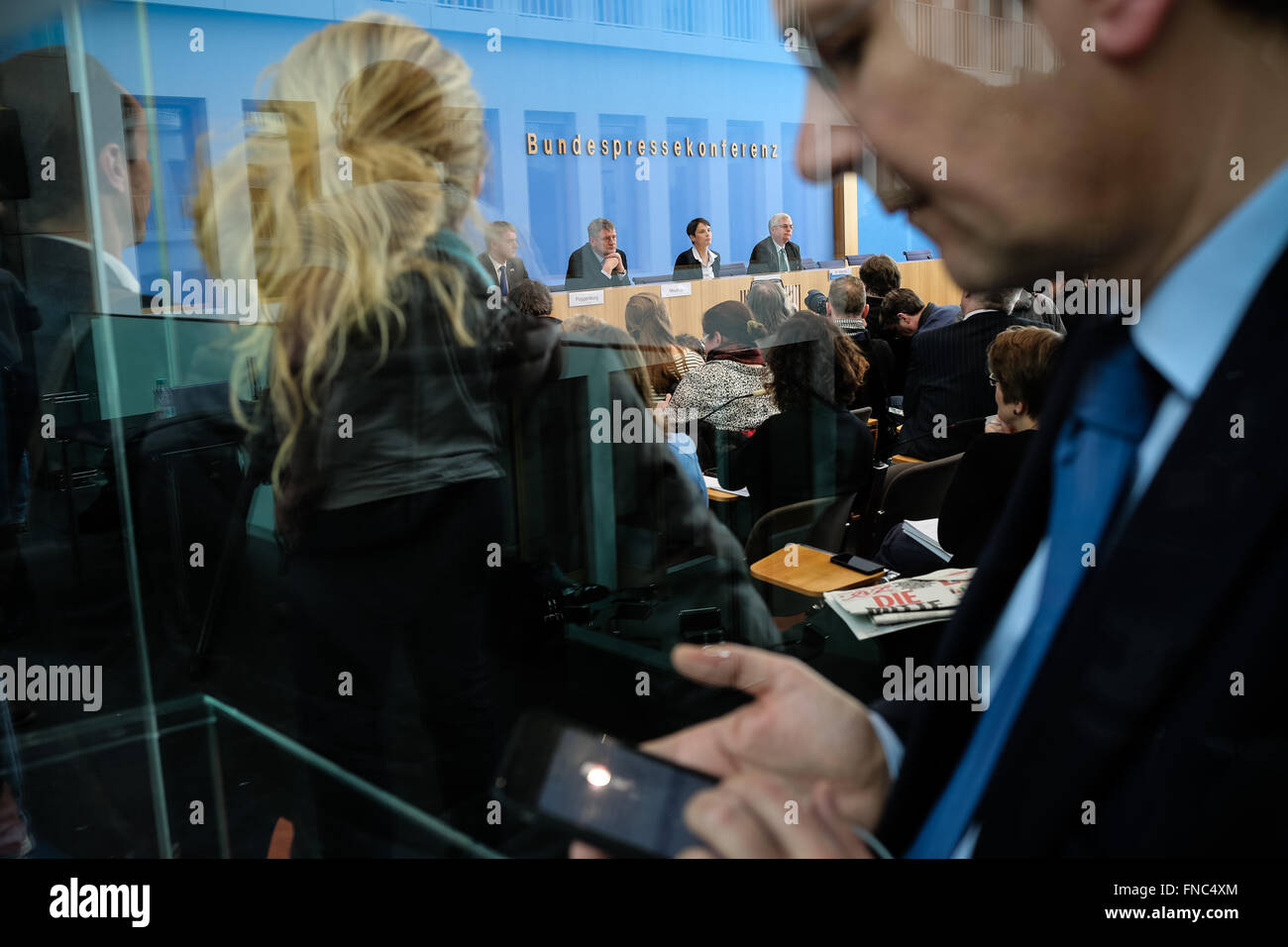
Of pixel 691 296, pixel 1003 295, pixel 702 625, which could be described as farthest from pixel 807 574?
pixel 1003 295

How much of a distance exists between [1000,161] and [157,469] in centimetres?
196

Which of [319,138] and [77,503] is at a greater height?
[319,138]

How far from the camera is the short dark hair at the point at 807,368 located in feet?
8.61

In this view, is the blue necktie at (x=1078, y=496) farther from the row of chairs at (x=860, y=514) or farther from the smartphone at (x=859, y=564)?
the row of chairs at (x=860, y=514)

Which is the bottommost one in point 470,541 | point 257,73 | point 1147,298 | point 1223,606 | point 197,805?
point 197,805

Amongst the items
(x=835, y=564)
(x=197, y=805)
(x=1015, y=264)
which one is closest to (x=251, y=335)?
(x=197, y=805)

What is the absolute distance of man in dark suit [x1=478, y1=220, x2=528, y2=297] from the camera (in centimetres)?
166

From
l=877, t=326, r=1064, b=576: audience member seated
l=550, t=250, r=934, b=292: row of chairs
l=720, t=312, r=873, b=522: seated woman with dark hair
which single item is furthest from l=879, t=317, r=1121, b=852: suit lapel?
l=720, t=312, r=873, b=522: seated woman with dark hair

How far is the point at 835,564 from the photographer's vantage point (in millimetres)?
2193

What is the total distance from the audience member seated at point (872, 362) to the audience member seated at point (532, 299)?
3.10ft

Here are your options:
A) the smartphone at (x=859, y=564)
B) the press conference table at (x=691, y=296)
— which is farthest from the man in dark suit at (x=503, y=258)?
the smartphone at (x=859, y=564)
